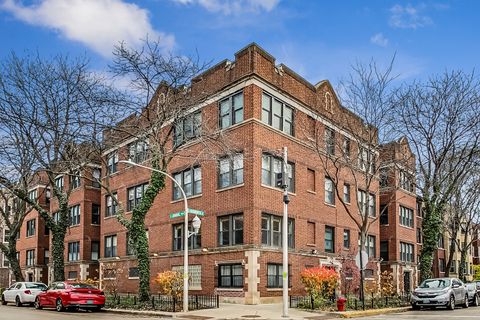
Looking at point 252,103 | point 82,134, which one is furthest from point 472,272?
point 82,134

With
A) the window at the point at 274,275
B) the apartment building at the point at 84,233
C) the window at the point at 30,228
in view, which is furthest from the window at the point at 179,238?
the window at the point at 30,228

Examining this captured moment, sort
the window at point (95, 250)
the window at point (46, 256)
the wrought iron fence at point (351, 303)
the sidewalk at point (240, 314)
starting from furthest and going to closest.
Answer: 1. the window at point (46, 256)
2. the window at point (95, 250)
3. the wrought iron fence at point (351, 303)
4. the sidewalk at point (240, 314)

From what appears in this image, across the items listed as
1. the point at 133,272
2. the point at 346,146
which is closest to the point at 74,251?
the point at 133,272

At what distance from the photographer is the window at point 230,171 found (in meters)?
30.2

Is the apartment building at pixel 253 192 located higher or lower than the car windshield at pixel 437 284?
higher

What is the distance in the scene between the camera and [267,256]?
29625mm

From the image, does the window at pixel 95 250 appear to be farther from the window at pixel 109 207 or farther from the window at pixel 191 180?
the window at pixel 191 180

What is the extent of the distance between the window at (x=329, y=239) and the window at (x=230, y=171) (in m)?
8.68

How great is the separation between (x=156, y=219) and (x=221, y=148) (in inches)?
375

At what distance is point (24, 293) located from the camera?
31844 millimetres

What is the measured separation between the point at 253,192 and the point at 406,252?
2649 centimetres

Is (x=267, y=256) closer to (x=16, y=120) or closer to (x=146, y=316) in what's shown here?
(x=146, y=316)

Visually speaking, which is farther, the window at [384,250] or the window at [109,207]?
the window at [384,250]

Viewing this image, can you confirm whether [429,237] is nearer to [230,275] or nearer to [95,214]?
[230,275]
